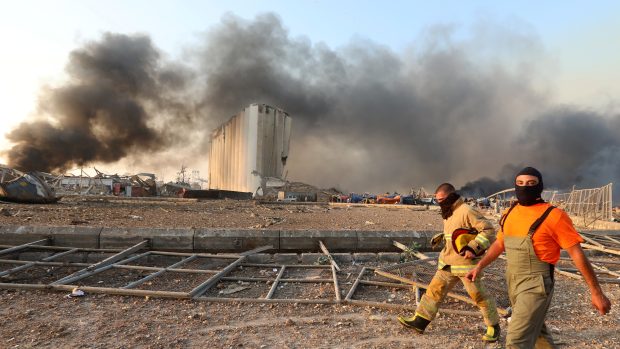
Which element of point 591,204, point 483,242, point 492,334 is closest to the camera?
point 483,242

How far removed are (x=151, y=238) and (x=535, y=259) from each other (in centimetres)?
661

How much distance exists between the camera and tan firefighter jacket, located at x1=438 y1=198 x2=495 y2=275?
3.53m

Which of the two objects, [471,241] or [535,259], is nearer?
[535,259]

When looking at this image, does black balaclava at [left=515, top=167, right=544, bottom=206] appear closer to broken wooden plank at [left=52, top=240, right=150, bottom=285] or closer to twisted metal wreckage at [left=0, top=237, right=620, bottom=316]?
twisted metal wreckage at [left=0, top=237, right=620, bottom=316]

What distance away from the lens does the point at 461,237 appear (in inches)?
143

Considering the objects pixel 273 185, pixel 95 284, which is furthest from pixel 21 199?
pixel 273 185

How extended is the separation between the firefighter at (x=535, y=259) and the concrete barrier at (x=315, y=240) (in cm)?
525

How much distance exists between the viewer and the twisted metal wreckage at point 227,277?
4.76 metres

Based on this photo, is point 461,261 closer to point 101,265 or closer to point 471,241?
point 471,241

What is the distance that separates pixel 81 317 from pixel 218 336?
1551mm

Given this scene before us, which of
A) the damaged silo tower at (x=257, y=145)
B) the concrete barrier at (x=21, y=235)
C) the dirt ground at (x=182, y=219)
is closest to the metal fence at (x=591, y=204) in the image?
the dirt ground at (x=182, y=219)

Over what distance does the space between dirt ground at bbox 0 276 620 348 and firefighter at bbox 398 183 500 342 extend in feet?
0.61

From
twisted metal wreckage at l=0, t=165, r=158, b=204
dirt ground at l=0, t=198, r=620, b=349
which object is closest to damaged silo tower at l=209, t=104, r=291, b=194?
twisted metal wreckage at l=0, t=165, r=158, b=204

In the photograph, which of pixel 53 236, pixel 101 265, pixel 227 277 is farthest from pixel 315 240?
pixel 53 236
